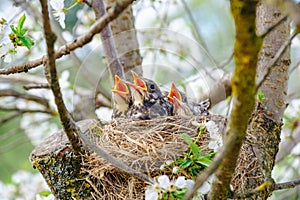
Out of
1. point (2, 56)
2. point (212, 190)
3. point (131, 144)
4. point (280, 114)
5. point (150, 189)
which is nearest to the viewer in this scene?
point (212, 190)

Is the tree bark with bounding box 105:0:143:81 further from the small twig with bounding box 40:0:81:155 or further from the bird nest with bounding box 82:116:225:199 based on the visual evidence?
the small twig with bounding box 40:0:81:155

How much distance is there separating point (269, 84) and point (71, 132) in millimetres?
1062

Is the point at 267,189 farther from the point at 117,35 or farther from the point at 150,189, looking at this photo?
the point at 117,35

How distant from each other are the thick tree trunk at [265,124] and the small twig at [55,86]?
0.68m

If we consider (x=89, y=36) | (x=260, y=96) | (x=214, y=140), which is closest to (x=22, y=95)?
(x=260, y=96)

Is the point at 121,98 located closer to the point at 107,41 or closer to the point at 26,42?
the point at 107,41

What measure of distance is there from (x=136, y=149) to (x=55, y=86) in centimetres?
77

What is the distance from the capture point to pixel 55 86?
160cm

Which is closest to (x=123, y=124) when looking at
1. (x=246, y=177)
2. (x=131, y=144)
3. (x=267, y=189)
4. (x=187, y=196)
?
(x=131, y=144)

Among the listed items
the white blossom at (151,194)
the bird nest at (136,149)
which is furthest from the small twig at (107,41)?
the white blossom at (151,194)

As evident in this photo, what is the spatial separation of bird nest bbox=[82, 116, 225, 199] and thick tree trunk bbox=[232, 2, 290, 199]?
0.17 metres

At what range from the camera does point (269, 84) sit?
2.52 metres

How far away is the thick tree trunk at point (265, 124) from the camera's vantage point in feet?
Answer: 7.23

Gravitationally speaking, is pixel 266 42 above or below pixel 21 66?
above
